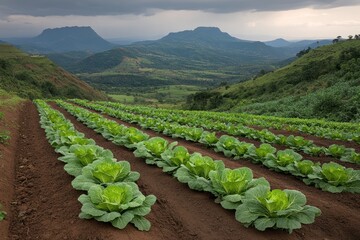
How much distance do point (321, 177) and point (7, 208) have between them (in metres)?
6.39

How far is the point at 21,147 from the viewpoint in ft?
40.6

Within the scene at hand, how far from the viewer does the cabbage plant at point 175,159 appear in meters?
7.26

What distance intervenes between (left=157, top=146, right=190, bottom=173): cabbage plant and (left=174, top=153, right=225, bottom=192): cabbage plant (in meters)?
0.54

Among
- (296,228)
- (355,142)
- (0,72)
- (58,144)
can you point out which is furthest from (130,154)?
(0,72)

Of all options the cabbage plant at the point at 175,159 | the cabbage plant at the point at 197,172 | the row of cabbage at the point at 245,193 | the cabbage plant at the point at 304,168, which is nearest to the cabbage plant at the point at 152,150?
the row of cabbage at the point at 245,193

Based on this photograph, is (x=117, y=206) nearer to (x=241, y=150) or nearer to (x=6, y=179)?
(x=6, y=179)

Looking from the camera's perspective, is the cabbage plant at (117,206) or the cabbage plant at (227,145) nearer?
the cabbage plant at (117,206)

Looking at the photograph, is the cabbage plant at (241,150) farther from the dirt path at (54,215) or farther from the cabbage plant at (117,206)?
the cabbage plant at (117,206)

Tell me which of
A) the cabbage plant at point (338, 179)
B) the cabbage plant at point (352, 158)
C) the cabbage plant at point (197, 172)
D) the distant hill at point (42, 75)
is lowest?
the distant hill at point (42, 75)

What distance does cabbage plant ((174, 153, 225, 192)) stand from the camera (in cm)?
623

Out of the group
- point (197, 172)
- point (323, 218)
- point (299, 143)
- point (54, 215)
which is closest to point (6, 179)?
point (54, 215)

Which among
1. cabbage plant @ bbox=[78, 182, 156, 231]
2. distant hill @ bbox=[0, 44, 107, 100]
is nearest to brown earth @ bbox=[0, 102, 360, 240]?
cabbage plant @ bbox=[78, 182, 156, 231]

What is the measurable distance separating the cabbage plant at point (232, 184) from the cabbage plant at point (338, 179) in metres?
1.99

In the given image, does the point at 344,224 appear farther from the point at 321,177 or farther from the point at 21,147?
the point at 21,147
